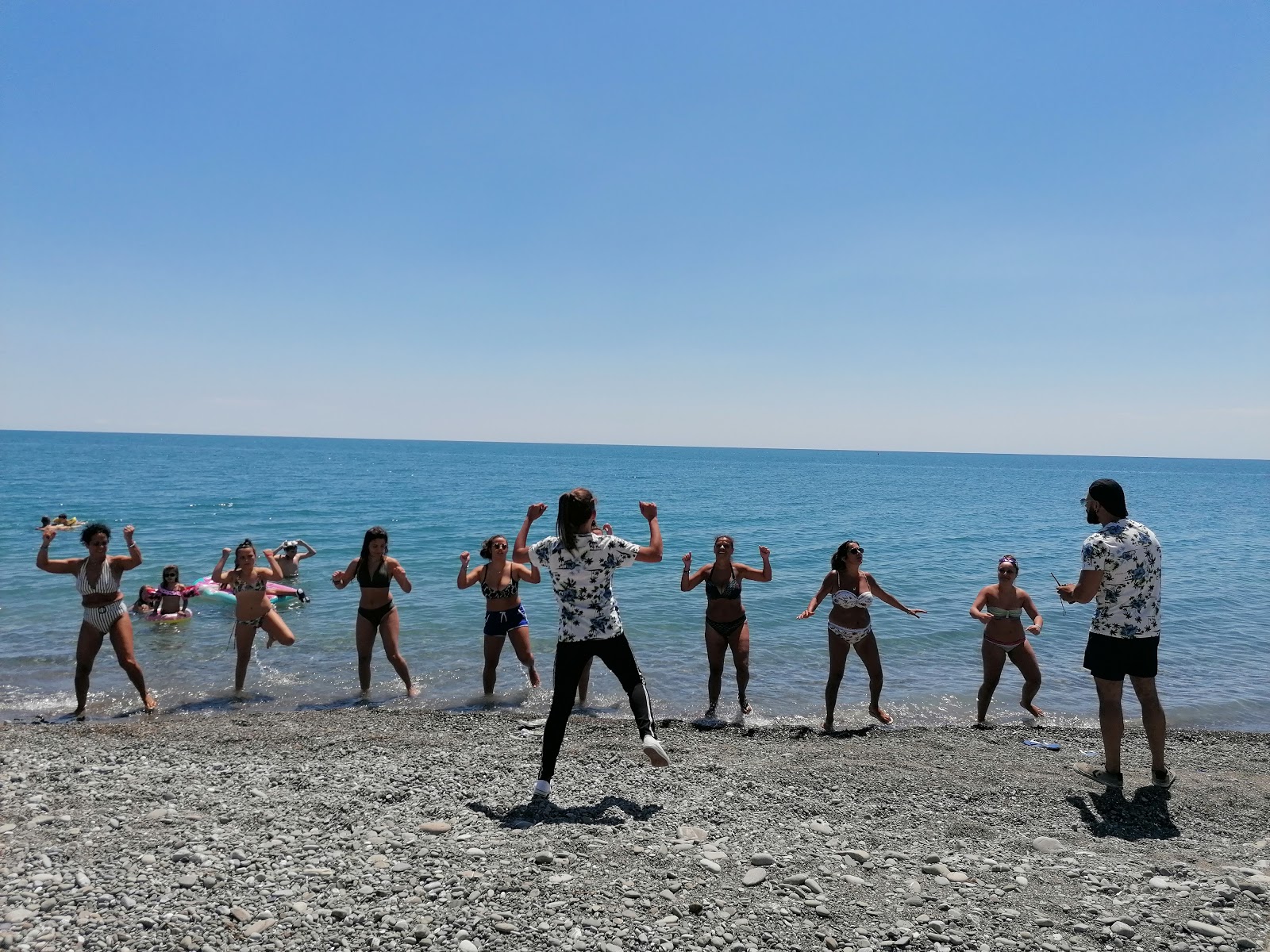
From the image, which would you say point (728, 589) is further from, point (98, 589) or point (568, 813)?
point (98, 589)

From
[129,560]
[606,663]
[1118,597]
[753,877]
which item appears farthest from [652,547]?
[129,560]

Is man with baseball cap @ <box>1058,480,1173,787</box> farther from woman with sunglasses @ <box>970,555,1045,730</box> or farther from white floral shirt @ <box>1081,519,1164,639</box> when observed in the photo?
woman with sunglasses @ <box>970,555,1045,730</box>

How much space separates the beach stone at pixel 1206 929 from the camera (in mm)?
3965

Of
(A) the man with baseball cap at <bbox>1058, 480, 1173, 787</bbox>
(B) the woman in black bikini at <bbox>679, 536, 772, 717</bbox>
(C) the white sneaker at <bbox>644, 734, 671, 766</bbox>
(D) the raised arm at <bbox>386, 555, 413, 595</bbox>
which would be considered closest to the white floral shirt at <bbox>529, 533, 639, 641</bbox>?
(C) the white sneaker at <bbox>644, 734, 671, 766</bbox>

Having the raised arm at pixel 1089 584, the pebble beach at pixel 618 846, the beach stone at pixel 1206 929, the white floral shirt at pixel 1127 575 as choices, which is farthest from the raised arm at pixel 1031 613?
the beach stone at pixel 1206 929

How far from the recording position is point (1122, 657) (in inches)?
233

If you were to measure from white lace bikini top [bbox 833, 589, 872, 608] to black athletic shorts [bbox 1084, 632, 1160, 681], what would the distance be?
229 cm

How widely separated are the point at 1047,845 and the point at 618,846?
10.0 ft

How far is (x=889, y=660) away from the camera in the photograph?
40.4ft

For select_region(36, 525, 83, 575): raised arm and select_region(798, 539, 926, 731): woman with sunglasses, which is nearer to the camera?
select_region(798, 539, 926, 731): woman with sunglasses

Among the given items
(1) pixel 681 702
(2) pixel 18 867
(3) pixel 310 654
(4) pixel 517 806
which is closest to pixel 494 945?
(4) pixel 517 806

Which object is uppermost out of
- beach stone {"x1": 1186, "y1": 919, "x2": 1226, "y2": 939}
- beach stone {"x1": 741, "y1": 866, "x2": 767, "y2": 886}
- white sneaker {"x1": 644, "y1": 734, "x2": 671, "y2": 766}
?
white sneaker {"x1": 644, "y1": 734, "x2": 671, "y2": 766}

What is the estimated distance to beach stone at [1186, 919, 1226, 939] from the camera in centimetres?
396

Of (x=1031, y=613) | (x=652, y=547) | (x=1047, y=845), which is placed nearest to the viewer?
(x=1047, y=845)
